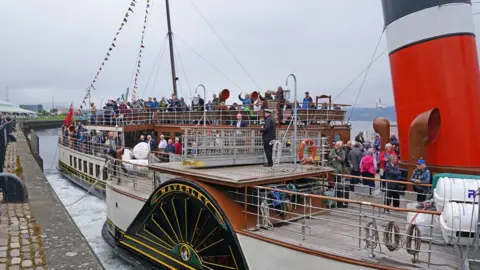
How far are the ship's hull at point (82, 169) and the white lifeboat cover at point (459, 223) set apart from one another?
15.1 m

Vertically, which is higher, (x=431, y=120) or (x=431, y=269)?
(x=431, y=120)

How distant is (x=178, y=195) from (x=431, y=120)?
4.84 m

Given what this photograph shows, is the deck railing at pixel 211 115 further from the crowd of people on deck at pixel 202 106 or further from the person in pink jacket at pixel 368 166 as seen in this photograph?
the person in pink jacket at pixel 368 166

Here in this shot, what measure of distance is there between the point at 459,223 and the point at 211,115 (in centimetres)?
1262

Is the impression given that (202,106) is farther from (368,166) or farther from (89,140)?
(368,166)

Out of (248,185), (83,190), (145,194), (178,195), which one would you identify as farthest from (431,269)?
(83,190)

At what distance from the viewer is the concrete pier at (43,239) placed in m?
5.58

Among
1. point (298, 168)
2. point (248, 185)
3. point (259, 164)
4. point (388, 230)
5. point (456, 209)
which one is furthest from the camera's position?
point (259, 164)

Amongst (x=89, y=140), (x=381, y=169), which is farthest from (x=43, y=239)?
(x=89, y=140)

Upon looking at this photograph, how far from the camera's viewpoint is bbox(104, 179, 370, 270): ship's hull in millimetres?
5832

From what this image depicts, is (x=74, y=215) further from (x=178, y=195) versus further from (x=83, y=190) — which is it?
(x=178, y=195)

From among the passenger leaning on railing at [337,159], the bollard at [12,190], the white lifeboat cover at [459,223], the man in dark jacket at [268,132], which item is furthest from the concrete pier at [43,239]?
the passenger leaning on railing at [337,159]

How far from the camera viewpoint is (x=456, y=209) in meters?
4.62

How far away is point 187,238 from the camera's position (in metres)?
7.37
